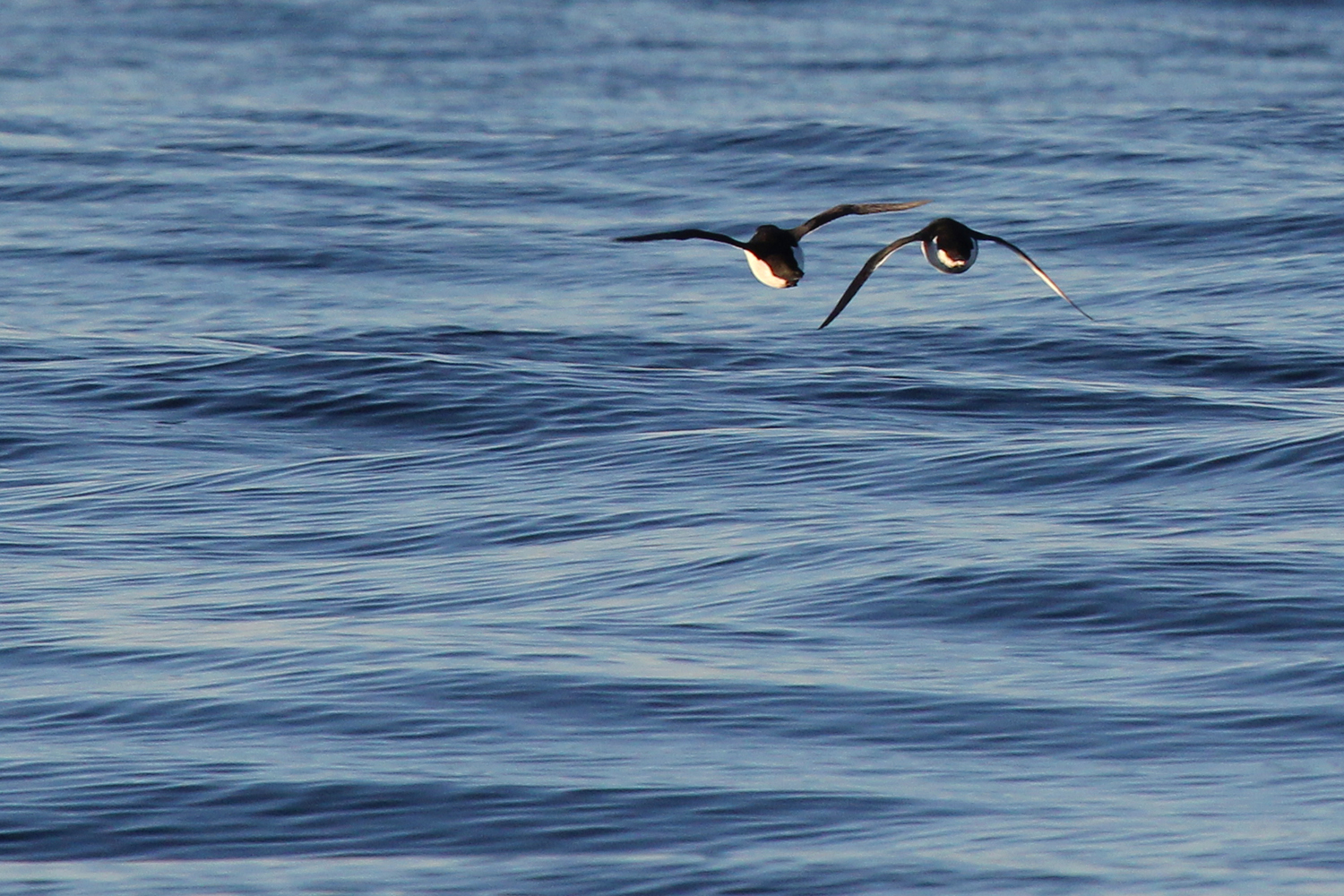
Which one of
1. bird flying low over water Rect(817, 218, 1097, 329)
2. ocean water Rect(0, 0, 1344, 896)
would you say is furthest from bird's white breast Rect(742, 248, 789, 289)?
ocean water Rect(0, 0, 1344, 896)

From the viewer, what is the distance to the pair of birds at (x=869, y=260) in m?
14.8

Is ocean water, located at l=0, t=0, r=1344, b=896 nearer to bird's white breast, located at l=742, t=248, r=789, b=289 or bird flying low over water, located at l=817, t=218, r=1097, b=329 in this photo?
bird's white breast, located at l=742, t=248, r=789, b=289

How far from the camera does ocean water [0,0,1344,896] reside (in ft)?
59.5

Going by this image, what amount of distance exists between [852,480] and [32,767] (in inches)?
455

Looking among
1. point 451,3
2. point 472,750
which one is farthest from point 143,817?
point 451,3

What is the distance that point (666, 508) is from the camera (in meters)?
27.0

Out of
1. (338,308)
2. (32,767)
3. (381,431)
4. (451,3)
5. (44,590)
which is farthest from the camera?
(451,3)

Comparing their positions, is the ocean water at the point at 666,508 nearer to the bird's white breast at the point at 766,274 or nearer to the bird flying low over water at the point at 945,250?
the bird's white breast at the point at 766,274

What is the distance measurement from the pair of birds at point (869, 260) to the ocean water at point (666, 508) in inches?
159

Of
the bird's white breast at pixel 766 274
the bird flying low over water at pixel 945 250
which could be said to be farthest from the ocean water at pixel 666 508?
the bird flying low over water at pixel 945 250

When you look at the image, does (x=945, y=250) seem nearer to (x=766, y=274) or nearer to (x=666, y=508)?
(x=766, y=274)

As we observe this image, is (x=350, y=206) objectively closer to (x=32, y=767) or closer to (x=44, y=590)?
(x=44, y=590)

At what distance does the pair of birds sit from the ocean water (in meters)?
4.05

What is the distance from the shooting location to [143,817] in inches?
723
